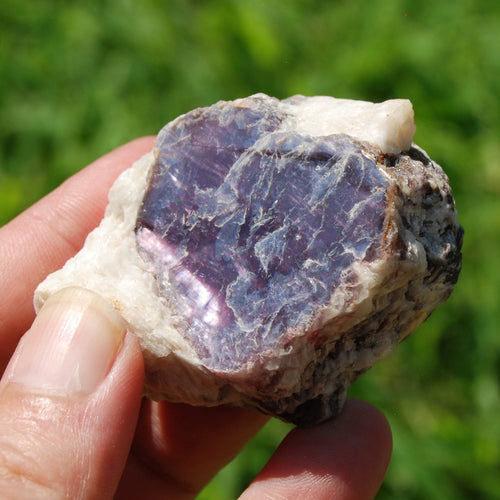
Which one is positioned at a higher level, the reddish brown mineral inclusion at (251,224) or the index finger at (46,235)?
the reddish brown mineral inclusion at (251,224)

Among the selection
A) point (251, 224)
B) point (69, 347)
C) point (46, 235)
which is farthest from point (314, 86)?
point (69, 347)

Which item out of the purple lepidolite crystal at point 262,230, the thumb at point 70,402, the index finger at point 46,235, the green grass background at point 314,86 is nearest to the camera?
the thumb at point 70,402

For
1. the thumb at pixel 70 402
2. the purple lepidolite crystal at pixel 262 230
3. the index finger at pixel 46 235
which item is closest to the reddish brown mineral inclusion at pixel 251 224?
the purple lepidolite crystal at pixel 262 230

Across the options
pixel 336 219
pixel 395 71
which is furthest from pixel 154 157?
pixel 395 71

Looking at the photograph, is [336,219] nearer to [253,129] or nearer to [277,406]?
[253,129]

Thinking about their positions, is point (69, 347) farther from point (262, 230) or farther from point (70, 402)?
point (262, 230)

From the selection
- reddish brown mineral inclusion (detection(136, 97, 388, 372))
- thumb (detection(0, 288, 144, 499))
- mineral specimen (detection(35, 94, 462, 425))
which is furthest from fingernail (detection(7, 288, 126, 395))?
reddish brown mineral inclusion (detection(136, 97, 388, 372))

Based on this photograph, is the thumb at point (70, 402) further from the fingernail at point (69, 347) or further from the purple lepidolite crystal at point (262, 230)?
the purple lepidolite crystal at point (262, 230)
